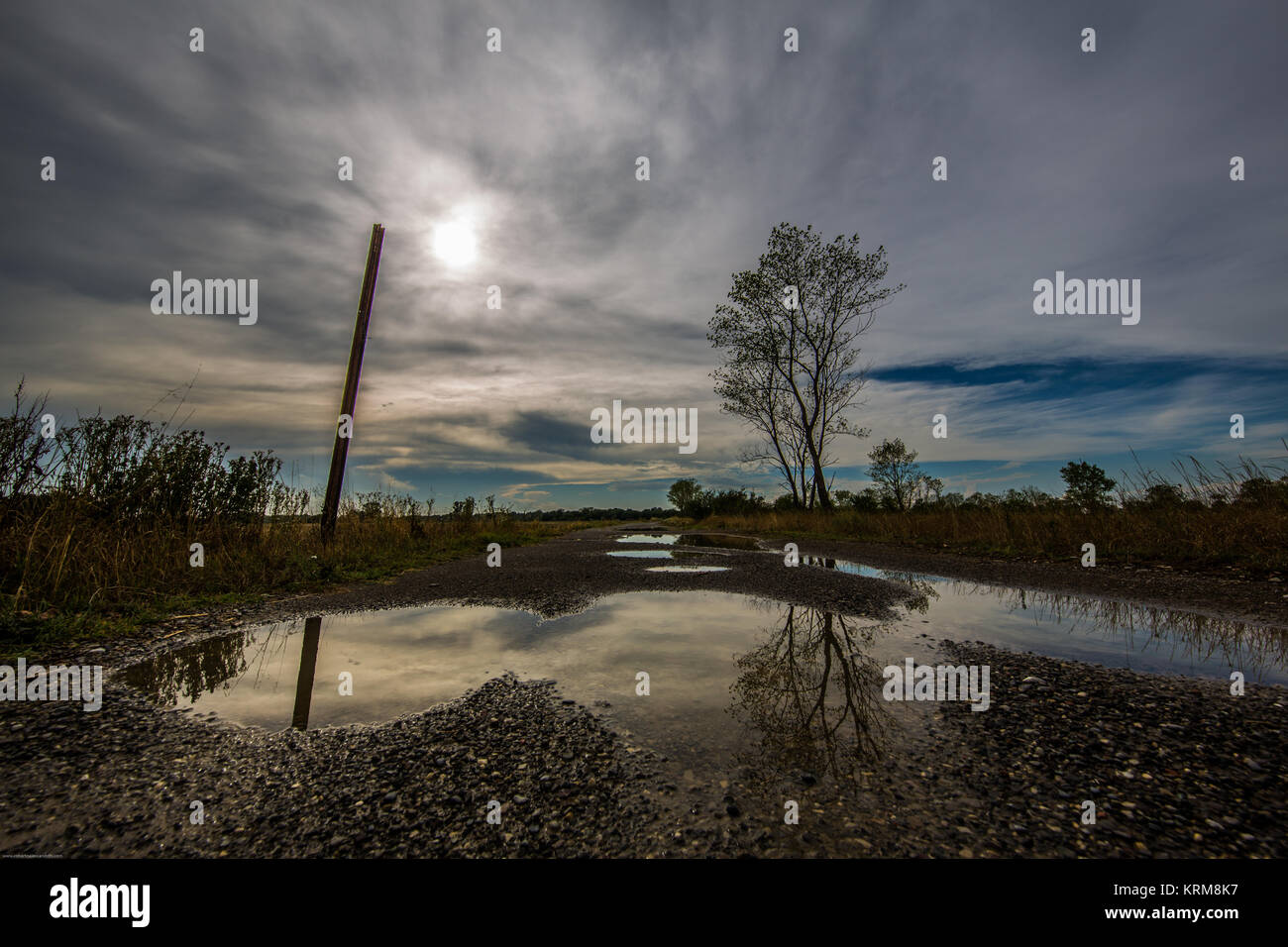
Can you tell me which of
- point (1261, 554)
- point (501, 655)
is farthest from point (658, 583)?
point (1261, 554)

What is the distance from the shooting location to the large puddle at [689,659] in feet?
8.36

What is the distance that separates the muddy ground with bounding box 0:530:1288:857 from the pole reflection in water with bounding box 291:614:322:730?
18 cm

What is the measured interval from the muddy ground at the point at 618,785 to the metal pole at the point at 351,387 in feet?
29.5

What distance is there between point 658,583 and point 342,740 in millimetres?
5069

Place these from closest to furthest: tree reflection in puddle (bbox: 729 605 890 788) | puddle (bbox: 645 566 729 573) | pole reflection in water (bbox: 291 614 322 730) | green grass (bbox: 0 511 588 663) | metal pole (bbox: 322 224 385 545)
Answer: tree reflection in puddle (bbox: 729 605 890 788)
pole reflection in water (bbox: 291 614 322 730)
green grass (bbox: 0 511 588 663)
puddle (bbox: 645 566 729 573)
metal pole (bbox: 322 224 385 545)

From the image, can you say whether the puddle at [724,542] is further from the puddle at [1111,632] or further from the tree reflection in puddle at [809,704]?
the tree reflection in puddle at [809,704]

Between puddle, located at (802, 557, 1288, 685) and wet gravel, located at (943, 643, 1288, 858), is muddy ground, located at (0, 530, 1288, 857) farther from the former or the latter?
puddle, located at (802, 557, 1288, 685)

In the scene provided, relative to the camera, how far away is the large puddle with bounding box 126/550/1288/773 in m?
2.55

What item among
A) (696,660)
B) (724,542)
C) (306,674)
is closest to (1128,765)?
(696,660)

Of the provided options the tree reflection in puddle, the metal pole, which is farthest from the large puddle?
the metal pole

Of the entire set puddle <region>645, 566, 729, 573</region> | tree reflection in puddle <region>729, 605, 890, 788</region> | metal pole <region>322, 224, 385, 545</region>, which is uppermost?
metal pole <region>322, 224, 385, 545</region>

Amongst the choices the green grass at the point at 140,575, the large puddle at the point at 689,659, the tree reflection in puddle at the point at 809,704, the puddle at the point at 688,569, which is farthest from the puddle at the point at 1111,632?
the green grass at the point at 140,575

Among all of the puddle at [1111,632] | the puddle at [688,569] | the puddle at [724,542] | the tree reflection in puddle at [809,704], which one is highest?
the tree reflection in puddle at [809,704]

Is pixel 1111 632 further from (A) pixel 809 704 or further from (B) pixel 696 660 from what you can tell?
(B) pixel 696 660
